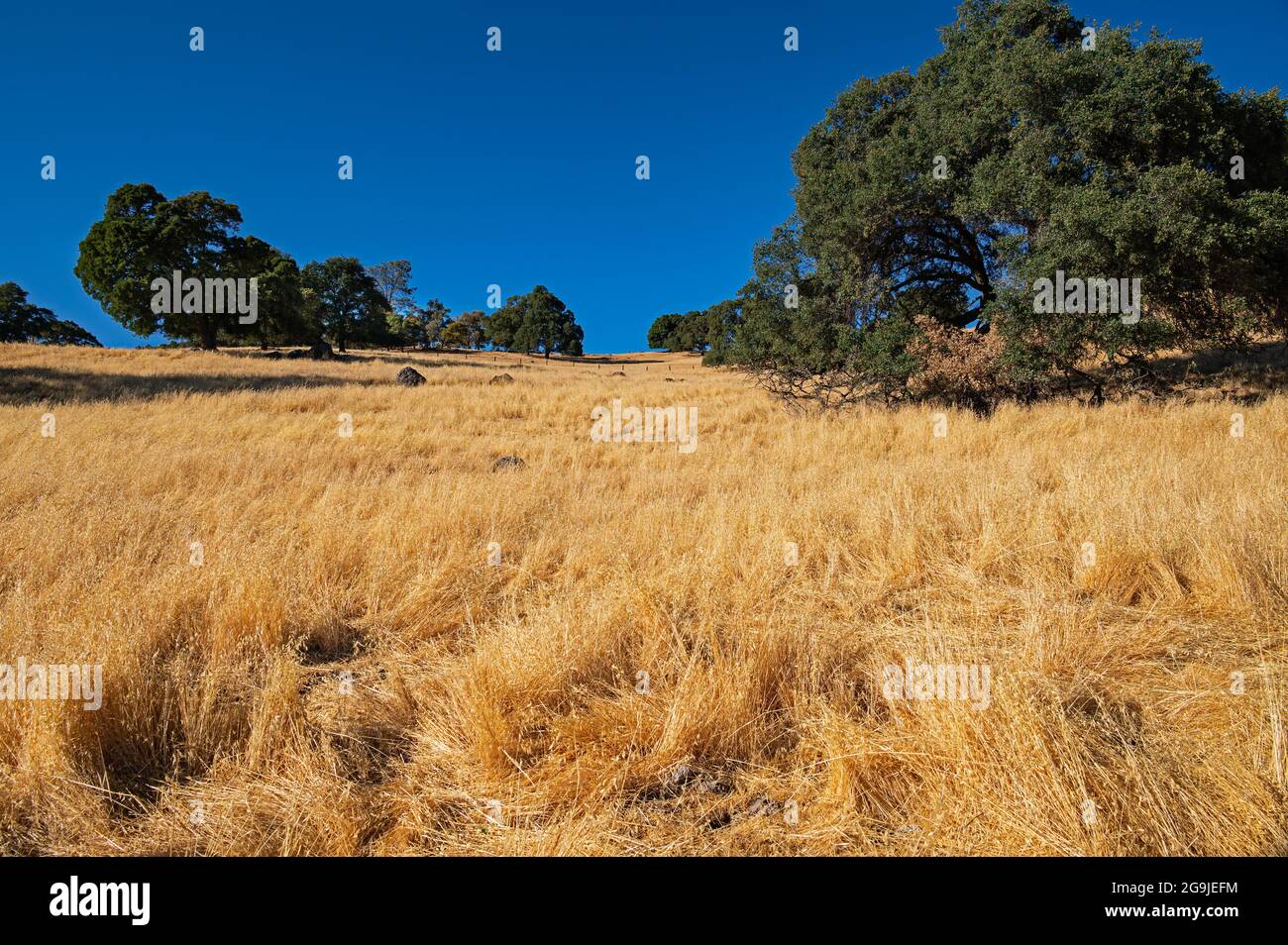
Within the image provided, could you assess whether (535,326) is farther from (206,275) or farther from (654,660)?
(654,660)

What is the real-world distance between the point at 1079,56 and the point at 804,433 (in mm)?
8653

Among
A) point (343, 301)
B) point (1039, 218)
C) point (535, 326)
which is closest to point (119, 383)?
point (1039, 218)

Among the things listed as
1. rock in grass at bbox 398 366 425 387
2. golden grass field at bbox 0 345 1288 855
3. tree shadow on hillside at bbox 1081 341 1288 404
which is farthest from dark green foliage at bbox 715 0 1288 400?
rock in grass at bbox 398 366 425 387

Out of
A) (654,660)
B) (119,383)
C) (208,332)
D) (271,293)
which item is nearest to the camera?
(654,660)

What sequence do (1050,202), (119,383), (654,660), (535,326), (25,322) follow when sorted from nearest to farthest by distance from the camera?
1. (654,660)
2. (1050,202)
3. (119,383)
4. (25,322)
5. (535,326)

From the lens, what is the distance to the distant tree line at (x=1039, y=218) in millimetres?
8844

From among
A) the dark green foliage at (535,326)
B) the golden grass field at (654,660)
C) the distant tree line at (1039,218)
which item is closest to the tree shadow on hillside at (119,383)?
the golden grass field at (654,660)

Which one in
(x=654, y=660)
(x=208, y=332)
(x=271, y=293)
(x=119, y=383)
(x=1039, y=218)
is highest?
(x=271, y=293)

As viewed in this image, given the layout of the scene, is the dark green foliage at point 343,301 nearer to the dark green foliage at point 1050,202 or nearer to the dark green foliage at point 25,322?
the dark green foliage at point 25,322

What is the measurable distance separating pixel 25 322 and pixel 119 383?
64.0 metres

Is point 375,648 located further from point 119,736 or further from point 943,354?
point 943,354

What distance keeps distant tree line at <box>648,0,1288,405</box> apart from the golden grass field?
431cm

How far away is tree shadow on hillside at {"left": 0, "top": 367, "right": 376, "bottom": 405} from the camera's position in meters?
14.0

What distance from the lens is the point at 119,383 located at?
53.7ft
